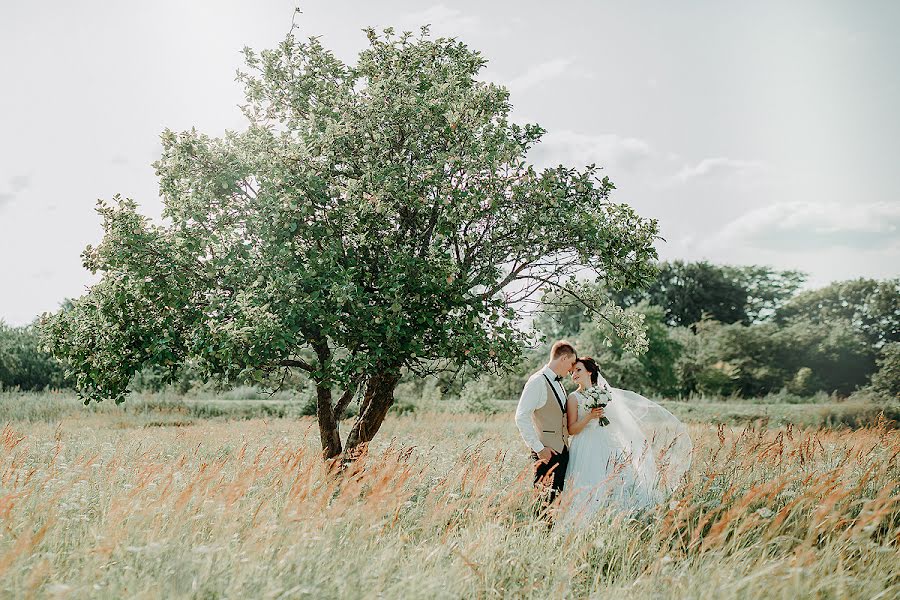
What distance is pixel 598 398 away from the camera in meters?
7.66

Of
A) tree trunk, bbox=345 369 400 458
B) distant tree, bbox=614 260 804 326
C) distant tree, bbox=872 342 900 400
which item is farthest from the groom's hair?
distant tree, bbox=614 260 804 326

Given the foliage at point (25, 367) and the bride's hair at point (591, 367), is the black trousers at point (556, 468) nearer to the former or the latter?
the bride's hair at point (591, 367)

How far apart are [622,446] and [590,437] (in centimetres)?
38

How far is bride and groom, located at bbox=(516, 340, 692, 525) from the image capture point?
729 cm

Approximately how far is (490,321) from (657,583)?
419 cm

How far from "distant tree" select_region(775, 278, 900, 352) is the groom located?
58.5m

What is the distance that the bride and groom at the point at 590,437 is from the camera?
7285mm

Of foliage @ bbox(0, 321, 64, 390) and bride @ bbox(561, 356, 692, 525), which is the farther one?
foliage @ bbox(0, 321, 64, 390)

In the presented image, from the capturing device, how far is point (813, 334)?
155 ft

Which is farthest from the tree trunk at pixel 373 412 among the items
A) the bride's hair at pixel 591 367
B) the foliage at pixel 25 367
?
the foliage at pixel 25 367

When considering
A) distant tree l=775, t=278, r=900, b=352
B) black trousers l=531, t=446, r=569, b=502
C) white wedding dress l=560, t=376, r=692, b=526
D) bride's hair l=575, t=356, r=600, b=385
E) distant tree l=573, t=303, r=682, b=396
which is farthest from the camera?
distant tree l=775, t=278, r=900, b=352

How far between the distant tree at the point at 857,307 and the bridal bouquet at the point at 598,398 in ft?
191

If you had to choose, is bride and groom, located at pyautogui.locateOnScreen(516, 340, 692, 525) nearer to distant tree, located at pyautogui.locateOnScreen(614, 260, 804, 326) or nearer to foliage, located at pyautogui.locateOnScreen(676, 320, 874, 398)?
foliage, located at pyautogui.locateOnScreen(676, 320, 874, 398)

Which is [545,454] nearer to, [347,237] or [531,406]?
[531,406]
